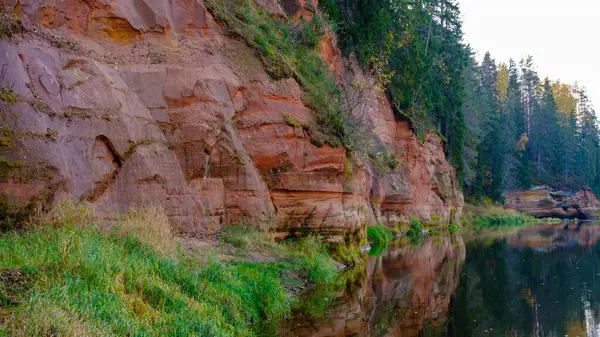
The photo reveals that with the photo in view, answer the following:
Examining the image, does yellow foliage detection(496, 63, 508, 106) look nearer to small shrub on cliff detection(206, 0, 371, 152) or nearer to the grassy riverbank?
small shrub on cliff detection(206, 0, 371, 152)

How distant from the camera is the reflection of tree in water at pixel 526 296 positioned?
13000mm

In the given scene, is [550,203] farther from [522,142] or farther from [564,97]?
[564,97]

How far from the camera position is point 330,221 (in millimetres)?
20797

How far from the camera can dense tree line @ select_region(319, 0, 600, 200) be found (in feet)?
119

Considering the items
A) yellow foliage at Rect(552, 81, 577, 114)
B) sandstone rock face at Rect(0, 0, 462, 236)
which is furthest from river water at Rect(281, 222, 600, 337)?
yellow foliage at Rect(552, 81, 577, 114)

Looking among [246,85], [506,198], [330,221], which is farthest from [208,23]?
[506,198]

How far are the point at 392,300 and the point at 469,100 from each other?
52046 mm

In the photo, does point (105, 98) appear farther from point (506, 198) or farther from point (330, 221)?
point (506, 198)

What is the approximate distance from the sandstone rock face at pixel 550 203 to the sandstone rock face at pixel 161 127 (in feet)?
196

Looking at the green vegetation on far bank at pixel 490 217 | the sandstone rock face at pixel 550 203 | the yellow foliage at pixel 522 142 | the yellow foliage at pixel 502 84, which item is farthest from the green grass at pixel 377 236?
the yellow foliage at pixel 502 84

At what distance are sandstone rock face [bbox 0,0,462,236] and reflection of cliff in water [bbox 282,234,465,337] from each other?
2.81 m

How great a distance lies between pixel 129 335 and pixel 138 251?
11.3ft

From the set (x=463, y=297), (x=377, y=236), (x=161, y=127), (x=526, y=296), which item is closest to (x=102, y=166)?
(x=161, y=127)

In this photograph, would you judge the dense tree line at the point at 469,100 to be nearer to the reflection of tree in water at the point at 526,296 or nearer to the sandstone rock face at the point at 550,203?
the sandstone rock face at the point at 550,203
